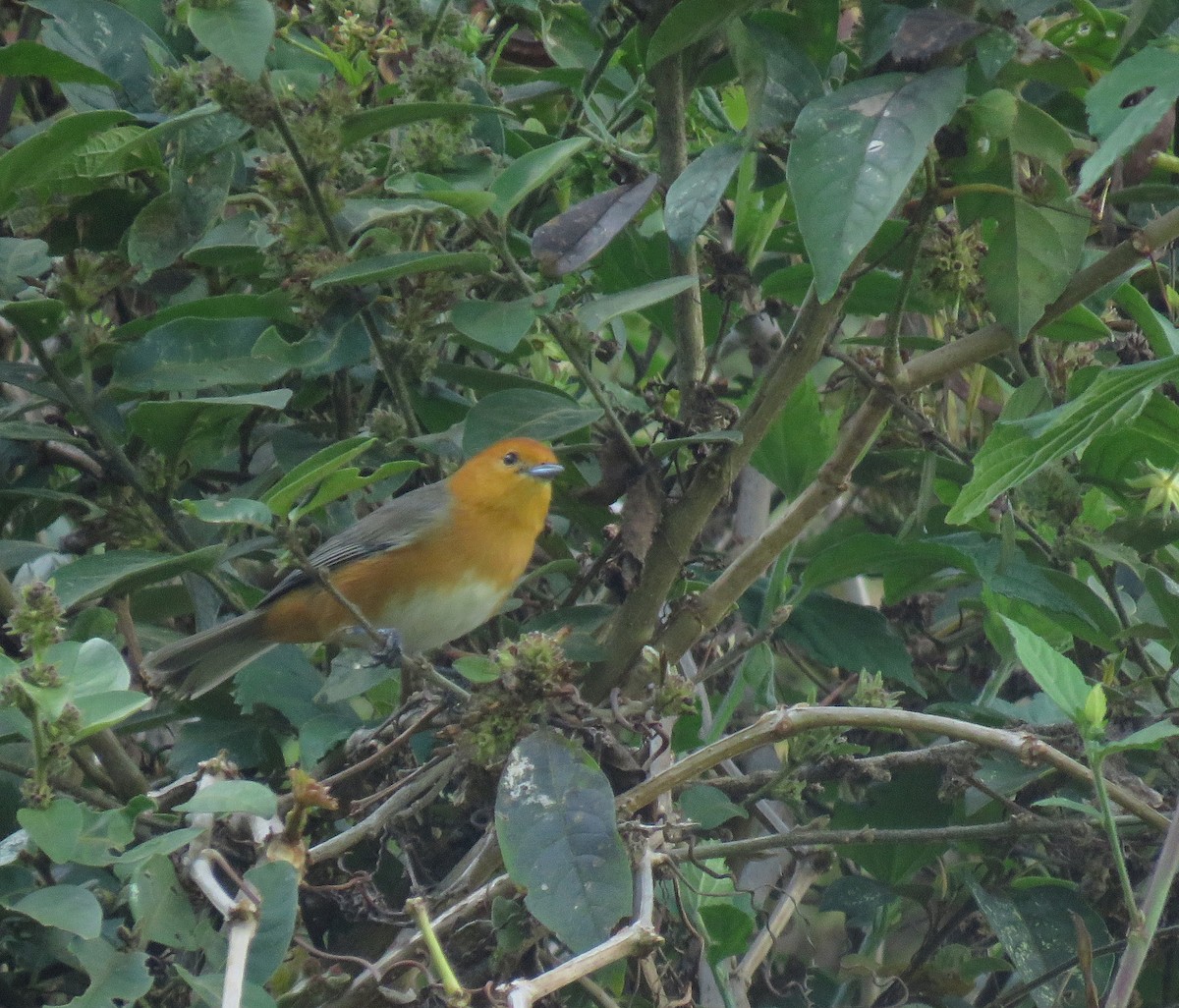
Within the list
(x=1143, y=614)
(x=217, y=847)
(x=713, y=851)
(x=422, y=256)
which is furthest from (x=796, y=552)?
(x=217, y=847)

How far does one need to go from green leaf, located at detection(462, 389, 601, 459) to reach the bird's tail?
70 centimetres

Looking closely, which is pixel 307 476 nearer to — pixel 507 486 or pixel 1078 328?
pixel 1078 328

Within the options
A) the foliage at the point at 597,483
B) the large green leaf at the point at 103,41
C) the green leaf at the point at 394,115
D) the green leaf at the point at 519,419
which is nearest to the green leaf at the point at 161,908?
the foliage at the point at 597,483

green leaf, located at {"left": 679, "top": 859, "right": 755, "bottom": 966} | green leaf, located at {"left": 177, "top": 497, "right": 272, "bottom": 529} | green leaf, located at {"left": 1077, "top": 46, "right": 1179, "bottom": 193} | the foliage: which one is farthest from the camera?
green leaf, located at {"left": 679, "top": 859, "right": 755, "bottom": 966}

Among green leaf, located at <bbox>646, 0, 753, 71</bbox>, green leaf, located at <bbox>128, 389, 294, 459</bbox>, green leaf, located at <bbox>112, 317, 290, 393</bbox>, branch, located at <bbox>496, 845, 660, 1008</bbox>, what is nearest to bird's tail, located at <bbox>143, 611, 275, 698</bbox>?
green leaf, located at <bbox>128, 389, 294, 459</bbox>

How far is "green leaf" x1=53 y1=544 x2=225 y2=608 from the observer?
250cm

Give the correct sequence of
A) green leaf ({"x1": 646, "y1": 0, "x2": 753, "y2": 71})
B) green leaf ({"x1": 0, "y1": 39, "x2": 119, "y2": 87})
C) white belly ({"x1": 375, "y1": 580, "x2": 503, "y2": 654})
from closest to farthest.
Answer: green leaf ({"x1": 646, "y1": 0, "x2": 753, "y2": 71}) < green leaf ({"x1": 0, "y1": 39, "x2": 119, "y2": 87}) < white belly ({"x1": 375, "y1": 580, "x2": 503, "y2": 654})

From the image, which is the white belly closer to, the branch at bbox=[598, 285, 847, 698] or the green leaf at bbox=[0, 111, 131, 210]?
the branch at bbox=[598, 285, 847, 698]

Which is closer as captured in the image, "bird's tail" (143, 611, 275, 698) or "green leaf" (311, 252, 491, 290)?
"green leaf" (311, 252, 491, 290)

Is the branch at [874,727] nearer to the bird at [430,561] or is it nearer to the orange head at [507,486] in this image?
the bird at [430,561]

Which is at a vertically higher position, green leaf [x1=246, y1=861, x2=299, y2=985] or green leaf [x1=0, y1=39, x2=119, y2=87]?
green leaf [x1=0, y1=39, x2=119, y2=87]

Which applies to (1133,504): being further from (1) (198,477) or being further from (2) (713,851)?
(1) (198,477)

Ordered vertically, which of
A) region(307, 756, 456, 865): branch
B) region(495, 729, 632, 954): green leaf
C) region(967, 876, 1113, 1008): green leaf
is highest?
region(495, 729, 632, 954): green leaf

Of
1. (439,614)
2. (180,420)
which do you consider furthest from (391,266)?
(439,614)
